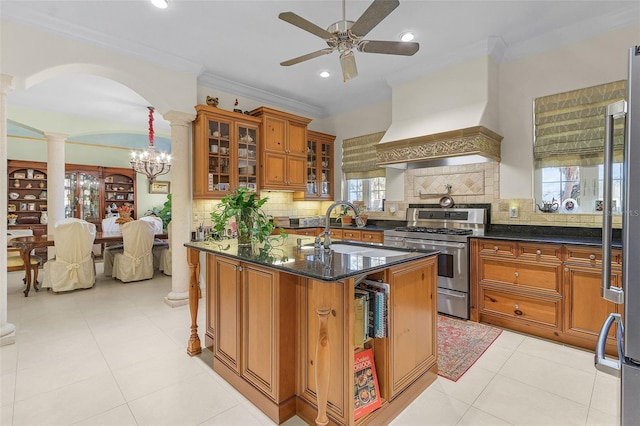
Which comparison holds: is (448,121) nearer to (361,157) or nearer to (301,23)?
(361,157)

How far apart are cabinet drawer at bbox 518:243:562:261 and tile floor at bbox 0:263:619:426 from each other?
771 mm

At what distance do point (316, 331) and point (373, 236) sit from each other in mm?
2684

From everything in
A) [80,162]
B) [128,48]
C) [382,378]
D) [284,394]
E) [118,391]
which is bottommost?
[118,391]

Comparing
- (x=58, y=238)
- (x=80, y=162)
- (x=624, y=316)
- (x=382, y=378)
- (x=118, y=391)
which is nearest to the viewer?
(x=624, y=316)

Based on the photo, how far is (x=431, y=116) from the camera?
12.8 feet

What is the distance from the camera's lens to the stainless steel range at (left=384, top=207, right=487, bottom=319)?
336cm

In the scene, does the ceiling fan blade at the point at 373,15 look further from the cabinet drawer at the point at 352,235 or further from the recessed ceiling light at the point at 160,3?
the cabinet drawer at the point at 352,235

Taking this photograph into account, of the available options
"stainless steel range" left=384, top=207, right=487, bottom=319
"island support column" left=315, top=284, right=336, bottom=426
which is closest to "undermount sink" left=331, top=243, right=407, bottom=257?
"island support column" left=315, top=284, right=336, bottom=426

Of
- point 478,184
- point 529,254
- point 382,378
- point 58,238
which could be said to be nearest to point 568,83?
point 478,184

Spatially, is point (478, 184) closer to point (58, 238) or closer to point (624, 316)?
point (624, 316)

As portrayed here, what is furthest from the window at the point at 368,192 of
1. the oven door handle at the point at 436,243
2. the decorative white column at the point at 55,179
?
the decorative white column at the point at 55,179

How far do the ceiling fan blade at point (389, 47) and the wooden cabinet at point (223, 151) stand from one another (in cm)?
243

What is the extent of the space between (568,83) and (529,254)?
1.89m

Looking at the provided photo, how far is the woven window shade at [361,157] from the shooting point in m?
5.19
